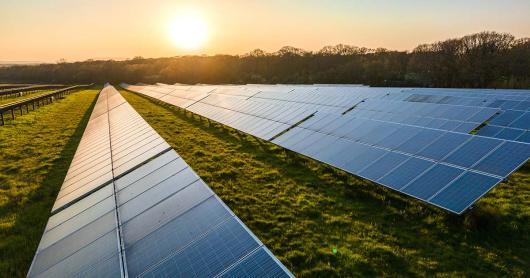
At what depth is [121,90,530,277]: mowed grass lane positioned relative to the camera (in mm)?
8359

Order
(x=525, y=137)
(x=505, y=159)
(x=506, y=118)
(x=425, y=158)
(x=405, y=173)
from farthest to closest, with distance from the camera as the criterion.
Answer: (x=506, y=118) < (x=525, y=137) < (x=425, y=158) < (x=405, y=173) < (x=505, y=159)

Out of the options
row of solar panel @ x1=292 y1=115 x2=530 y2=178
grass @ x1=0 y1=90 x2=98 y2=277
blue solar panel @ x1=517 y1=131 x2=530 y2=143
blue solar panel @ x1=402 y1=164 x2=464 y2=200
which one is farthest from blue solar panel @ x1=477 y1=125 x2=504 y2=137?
grass @ x1=0 y1=90 x2=98 y2=277

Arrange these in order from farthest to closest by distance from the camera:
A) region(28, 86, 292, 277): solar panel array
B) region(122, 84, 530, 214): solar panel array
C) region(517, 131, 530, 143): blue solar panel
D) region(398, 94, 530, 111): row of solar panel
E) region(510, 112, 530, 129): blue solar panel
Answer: region(398, 94, 530, 111): row of solar panel < region(510, 112, 530, 129): blue solar panel < region(517, 131, 530, 143): blue solar panel < region(122, 84, 530, 214): solar panel array < region(28, 86, 292, 277): solar panel array

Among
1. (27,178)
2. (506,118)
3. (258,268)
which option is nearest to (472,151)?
(258,268)

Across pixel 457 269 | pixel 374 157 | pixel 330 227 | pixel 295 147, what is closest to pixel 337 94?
pixel 295 147

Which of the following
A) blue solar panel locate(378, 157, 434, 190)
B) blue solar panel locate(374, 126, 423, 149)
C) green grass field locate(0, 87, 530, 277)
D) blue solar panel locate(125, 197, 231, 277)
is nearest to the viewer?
blue solar panel locate(125, 197, 231, 277)

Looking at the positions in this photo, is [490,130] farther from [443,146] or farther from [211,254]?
[211,254]

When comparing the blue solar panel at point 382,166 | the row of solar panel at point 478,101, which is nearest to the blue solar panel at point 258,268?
the blue solar panel at point 382,166

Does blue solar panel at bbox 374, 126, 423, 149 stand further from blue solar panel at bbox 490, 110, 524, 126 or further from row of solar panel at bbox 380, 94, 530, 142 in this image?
blue solar panel at bbox 490, 110, 524, 126

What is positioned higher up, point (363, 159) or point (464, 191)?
point (363, 159)

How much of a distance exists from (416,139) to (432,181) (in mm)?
2954

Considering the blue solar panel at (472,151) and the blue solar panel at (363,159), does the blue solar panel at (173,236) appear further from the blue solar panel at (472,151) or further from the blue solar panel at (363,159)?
the blue solar panel at (472,151)

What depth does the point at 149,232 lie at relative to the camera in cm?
617

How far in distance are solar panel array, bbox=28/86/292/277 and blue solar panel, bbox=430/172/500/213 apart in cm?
618
